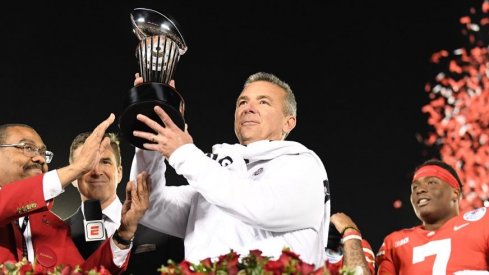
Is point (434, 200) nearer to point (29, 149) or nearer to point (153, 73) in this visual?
point (153, 73)

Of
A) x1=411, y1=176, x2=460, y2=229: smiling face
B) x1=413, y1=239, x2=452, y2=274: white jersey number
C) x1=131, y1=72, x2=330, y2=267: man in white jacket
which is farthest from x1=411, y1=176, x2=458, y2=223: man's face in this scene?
x1=131, y1=72, x2=330, y2=267: man in white jacket

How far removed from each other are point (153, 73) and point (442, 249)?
169cm

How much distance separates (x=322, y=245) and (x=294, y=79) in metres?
5.83

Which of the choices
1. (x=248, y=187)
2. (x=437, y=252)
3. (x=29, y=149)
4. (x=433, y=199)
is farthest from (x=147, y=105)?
(x=433, y=199)

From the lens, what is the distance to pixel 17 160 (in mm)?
2754

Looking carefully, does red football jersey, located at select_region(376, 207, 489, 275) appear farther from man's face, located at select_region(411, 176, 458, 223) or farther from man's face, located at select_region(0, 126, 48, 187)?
man's face, located at select_region(0, 126, 48, 187)

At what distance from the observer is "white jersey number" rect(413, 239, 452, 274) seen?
3260mm

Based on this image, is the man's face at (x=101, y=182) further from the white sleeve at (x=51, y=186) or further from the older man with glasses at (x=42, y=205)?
the white sleeve at (x=51, y=186)

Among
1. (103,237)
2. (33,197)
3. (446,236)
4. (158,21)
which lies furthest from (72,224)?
(446,236)

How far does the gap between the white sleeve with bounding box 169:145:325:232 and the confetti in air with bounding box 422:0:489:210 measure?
255 inches

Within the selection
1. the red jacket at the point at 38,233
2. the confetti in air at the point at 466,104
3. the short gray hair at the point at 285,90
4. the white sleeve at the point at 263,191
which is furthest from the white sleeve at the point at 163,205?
the confetti in air at the point at 466,104

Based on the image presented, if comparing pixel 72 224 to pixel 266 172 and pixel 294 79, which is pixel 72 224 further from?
pixel 294 79

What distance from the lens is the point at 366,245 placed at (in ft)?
12.3

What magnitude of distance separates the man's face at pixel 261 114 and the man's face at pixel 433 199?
1229mm
